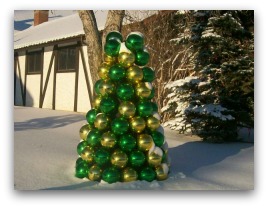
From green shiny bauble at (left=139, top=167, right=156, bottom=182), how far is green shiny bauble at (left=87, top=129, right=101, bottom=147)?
622mm

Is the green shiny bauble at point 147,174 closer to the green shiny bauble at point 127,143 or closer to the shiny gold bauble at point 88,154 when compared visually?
the green shiny bauble at point 127,143

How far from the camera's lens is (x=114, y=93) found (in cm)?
430

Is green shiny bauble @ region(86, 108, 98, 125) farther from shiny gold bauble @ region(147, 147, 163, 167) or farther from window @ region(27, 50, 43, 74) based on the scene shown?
window @ region(27, 50, 43, 74)

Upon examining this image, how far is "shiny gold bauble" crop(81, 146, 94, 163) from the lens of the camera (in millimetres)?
4305

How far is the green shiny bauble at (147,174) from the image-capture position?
13.9 feet

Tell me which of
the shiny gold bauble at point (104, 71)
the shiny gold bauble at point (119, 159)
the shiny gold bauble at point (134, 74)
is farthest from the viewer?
the shiny gold bauble at point (104, 71)

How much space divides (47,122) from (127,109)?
5945 mm

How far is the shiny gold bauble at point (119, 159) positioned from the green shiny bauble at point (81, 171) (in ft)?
1.43

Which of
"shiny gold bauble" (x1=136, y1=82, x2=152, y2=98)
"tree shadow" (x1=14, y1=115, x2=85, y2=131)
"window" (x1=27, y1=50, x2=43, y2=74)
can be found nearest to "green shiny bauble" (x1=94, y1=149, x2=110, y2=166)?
"shiny gold bauble" (x1=136, y1=82, x2=152, y2=98)

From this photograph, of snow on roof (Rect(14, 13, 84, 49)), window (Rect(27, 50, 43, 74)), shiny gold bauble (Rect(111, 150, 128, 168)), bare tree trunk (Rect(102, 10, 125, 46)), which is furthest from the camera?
window (Rect(27, 50, 43, 74))

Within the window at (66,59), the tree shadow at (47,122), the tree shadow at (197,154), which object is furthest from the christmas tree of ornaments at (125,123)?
the window at (66,59)

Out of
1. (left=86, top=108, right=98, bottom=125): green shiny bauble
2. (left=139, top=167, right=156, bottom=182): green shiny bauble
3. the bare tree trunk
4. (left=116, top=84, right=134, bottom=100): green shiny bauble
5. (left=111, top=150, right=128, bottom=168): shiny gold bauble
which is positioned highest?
the bare tree trunk

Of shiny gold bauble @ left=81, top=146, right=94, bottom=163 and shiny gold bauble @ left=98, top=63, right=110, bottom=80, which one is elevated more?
shiny gold bauble @ left=98, top=63, right=110, bottom=80

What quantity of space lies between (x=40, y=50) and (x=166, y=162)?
393 inches
